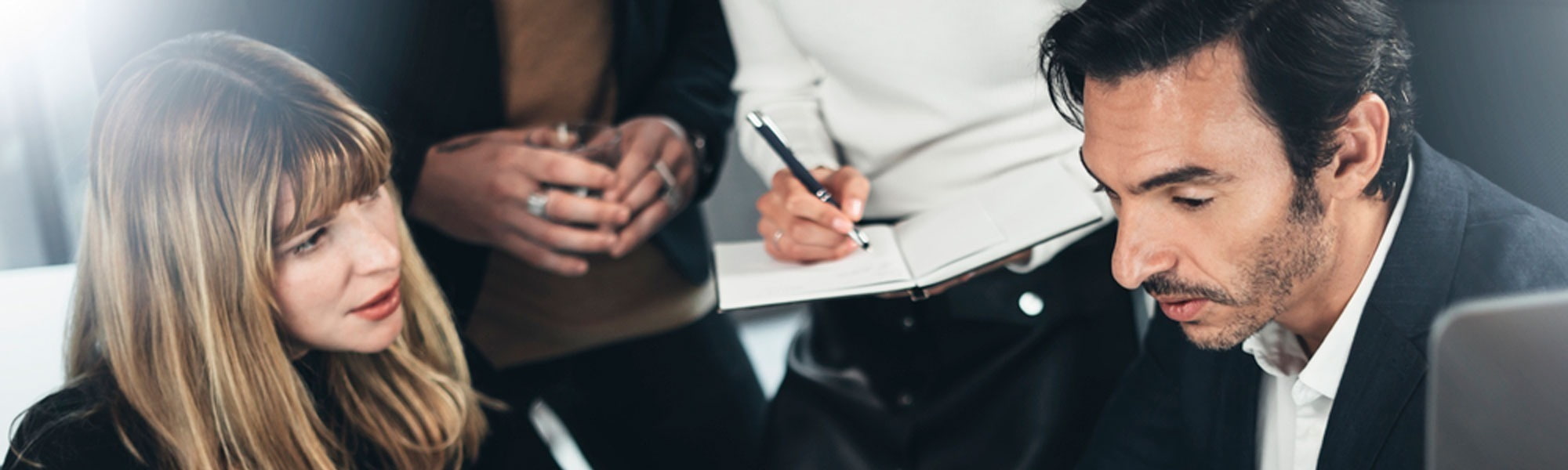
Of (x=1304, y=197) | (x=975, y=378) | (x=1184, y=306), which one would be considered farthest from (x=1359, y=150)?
(x=975, y=378)

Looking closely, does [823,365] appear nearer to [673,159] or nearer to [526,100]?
[673,159]

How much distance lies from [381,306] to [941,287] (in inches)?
17.5

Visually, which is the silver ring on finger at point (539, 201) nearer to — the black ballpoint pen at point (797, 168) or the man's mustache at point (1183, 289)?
the black ballpoint pen at point (797, 168)

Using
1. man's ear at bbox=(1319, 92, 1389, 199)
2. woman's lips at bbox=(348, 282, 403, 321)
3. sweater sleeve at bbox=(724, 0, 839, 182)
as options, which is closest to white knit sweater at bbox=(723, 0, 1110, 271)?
sweater sleeve at bbox=(724, 0, 839, 182)

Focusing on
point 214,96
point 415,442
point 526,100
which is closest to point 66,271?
point 214,96

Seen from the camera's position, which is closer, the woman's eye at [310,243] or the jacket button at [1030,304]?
the woman's eye at [310,243]

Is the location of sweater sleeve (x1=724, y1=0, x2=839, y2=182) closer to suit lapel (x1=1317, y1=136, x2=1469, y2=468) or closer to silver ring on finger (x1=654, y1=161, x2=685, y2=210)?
silver ring on finger (x1=654, y1=161, x2=685, y2=210)

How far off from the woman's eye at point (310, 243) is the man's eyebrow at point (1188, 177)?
23.3 inches

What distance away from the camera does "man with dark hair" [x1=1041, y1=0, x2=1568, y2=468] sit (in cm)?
74

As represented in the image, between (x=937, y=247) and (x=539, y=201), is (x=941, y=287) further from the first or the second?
(x=539, y=201)

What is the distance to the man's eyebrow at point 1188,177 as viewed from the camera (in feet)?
2.49

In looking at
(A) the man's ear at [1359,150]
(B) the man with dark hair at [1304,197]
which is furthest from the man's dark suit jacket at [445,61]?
(A) the man's ear at [1359,150]

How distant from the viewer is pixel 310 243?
0.88 meters

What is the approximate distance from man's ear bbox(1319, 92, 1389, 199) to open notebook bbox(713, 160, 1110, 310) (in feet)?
0.57
